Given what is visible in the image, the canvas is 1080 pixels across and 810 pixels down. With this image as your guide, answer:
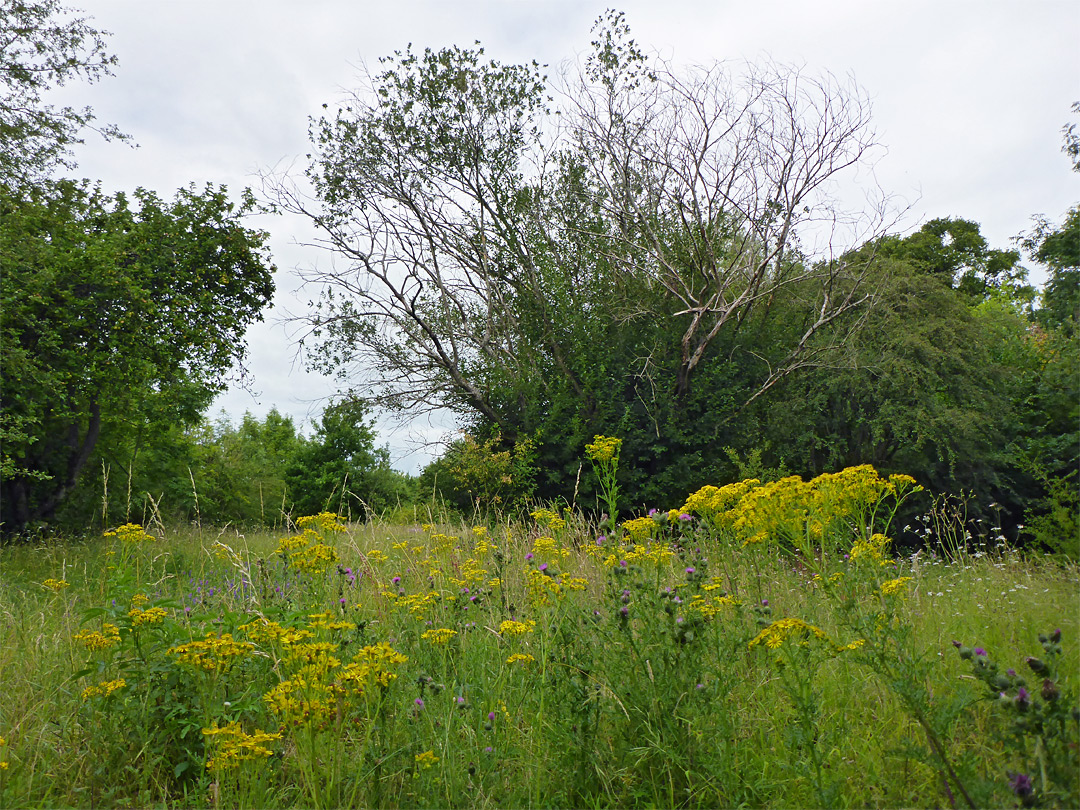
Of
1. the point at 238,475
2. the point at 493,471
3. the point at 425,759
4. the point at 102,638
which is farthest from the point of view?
the point at 238,475

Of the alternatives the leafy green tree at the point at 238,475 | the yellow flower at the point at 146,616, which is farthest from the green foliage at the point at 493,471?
the yellow flower at the point at 146,616

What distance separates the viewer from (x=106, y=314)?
909cm

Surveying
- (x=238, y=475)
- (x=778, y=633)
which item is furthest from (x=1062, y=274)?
(x=238, y=475)

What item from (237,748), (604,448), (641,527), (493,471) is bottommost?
(237,748)

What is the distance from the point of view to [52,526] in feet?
33.7

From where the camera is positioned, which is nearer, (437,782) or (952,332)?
(437,782)

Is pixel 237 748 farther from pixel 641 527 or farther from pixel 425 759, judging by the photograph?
pixel 641 527

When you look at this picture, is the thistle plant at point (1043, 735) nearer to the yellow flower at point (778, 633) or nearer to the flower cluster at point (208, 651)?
the yellow flower at point (778, 633)

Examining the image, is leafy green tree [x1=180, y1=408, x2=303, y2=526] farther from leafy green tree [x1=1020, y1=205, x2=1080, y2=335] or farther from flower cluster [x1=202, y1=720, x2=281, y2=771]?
leafy green tree [x1=1020, y1=205, x2=1080, y2=335]

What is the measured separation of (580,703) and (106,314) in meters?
9.66

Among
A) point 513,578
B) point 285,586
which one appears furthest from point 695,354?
point 285,586

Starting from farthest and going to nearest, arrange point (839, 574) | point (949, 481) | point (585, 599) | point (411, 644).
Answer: point (949, 481)
point (585, 599)
point (411, 644)
point (839, 574)

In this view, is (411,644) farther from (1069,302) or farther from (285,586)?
(1069,302)

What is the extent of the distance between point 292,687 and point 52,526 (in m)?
11.1
